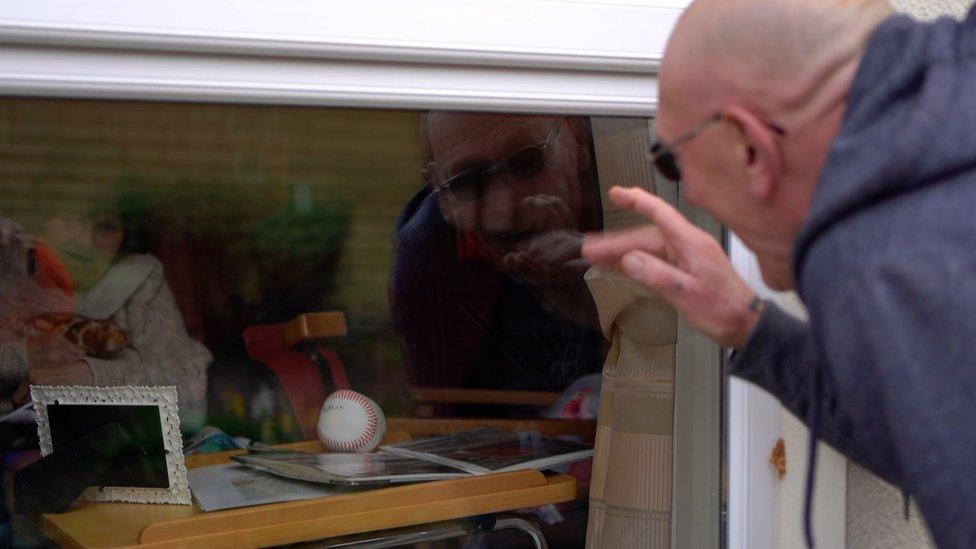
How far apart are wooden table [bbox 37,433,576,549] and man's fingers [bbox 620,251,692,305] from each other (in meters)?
0.80

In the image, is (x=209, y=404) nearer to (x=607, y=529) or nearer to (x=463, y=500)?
(x=463, y=500)

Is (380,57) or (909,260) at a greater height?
(380,57)

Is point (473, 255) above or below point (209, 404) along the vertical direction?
above

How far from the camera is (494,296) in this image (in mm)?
2143

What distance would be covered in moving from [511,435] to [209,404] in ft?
2.24

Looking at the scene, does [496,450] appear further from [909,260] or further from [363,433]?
[909,260]

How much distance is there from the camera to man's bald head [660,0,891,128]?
77 centimetres

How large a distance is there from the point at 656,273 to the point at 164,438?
1027 mm

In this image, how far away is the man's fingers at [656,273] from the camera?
86 centimetres

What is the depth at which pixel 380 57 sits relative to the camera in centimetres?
123

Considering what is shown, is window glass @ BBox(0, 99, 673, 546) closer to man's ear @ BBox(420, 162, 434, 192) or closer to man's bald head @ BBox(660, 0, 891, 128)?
man's ear @ BBox(420, 162, 434, 192)

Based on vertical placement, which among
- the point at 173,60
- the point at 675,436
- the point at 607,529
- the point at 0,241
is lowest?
the point at 607,529

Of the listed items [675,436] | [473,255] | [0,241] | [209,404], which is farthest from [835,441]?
[0,241]

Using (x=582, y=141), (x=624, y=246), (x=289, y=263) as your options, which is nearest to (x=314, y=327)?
(x=289, y=263)
